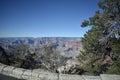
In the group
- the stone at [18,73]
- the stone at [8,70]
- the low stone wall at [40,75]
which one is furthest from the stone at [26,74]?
the stone at [8,70]

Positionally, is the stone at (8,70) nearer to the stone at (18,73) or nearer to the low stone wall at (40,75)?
the low stone wall at (40,75)

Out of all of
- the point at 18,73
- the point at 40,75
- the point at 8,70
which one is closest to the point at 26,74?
the point at 18,73

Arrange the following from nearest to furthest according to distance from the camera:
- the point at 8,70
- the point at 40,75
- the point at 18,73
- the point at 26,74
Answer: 1. the point at 40,75
2. the point at 26,74
3. the point at 18,73
4. the point at 8,70

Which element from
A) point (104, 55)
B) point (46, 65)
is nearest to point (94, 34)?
point (104, 55)

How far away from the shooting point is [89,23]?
38.3ft

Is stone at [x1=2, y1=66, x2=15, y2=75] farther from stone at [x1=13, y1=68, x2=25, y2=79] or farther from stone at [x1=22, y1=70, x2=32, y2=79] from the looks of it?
stone at [x1=22, y1=70, x2=32, y2=79]

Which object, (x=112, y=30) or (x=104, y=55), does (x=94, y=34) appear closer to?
(x=112, y=30)

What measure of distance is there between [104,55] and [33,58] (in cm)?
2099

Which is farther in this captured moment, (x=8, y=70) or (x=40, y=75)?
(x=8, y=70)

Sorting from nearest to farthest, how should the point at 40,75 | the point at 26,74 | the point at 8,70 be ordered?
the point at 40,75 → the point at 26,74 → the point at 8,70

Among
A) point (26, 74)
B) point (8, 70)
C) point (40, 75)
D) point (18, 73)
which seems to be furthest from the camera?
point (8, 70)

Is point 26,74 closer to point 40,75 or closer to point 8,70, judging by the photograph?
point 40,75

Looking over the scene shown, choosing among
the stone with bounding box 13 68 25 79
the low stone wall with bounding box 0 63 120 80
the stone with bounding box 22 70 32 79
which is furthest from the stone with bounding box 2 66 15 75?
the stone with bounding box 22 70 32 79

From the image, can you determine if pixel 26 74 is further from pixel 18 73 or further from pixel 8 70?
pixel 8 70
